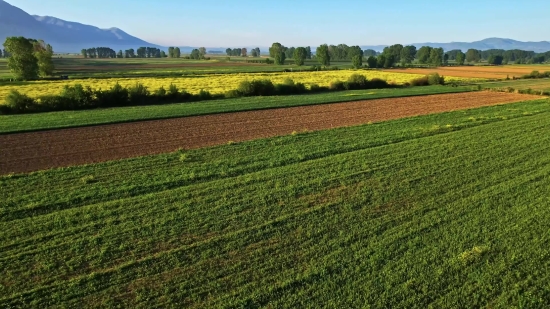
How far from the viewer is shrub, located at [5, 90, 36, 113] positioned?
29.7 meters

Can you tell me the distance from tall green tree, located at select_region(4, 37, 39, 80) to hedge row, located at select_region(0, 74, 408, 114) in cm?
2469

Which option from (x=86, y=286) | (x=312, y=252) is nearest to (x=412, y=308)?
(x=312, y=252)

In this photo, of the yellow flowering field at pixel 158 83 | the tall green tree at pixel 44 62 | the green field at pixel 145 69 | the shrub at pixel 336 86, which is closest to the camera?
the yellow flowering field at pixel 158 83

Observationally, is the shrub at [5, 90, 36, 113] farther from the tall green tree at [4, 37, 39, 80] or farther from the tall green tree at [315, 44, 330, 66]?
the tall green tree at [315, 44, 330, 66]

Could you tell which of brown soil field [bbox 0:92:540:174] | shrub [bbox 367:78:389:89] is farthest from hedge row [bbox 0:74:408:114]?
brown soil field [bbox 0:92:540:174]

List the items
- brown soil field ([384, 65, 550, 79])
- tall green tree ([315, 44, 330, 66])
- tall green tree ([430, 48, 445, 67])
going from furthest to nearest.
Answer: tall green tree ([430, 48, 445, 67]), tall green tree ([315, 44, 330, 66]), brown soil field ([384, 65, 550, 79])

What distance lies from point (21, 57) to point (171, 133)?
150 feet

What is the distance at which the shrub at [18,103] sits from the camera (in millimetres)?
29656

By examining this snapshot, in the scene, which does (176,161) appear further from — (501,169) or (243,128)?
(501,169)

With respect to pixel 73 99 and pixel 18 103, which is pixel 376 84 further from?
pixel 18 103

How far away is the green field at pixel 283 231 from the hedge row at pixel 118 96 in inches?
756

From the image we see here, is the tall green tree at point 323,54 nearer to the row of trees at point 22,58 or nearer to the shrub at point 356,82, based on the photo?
the shrub at point 356,82

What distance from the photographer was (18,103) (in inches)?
1182

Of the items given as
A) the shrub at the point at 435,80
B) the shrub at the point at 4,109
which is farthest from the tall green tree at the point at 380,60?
the shrub at the point at 4,109
